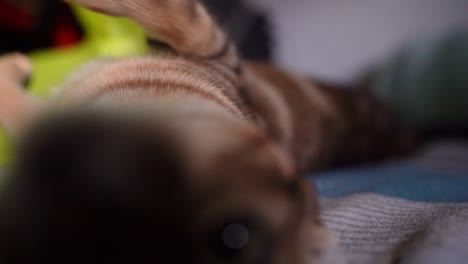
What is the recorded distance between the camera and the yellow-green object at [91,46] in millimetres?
849

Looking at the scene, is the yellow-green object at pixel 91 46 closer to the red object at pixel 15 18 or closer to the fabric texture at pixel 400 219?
the red object at pixel 15 18

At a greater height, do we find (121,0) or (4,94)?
(121,0)

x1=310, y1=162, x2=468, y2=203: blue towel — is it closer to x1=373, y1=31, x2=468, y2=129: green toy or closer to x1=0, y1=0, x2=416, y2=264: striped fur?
x1=0, y1=0, x2=416, y2=264: striped fur

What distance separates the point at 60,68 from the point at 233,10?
21.8 inches

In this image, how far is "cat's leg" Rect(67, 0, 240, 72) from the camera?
0.54 meters

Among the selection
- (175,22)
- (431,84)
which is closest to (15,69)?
(175,22)

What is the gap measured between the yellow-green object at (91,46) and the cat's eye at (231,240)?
533mm

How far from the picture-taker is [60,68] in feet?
2.98

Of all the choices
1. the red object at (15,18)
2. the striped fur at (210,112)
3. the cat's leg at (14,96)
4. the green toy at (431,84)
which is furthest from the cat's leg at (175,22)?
the green toy at (431,84)

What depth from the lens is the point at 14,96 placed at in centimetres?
68

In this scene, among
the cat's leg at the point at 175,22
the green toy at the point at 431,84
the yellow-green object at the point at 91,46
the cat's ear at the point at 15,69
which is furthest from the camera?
the green toy at the point at 431,84

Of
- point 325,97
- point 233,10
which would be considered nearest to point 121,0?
point 325,97

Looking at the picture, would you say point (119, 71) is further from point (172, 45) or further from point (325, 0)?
point (325, 0)

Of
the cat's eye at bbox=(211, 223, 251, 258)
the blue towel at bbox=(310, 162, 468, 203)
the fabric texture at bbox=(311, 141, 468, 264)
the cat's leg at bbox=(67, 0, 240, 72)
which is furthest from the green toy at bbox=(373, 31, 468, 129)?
the cat's eye at bbox=(211, 223, 251, 258)
